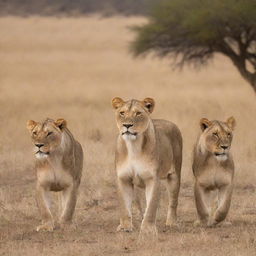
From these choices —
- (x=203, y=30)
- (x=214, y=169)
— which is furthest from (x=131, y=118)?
(x=203, y=30)

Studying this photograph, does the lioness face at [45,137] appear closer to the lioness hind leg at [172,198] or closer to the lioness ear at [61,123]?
the lioness ear at [61,123]

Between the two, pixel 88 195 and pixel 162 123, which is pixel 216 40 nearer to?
pixel 88 195

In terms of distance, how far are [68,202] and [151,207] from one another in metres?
0.83

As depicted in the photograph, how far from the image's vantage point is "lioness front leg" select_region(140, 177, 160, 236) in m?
7.51

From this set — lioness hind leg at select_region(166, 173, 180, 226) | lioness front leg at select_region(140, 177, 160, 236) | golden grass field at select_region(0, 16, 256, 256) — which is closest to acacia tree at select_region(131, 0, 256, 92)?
golden grass field at select_region(0, 16, 256, 256)

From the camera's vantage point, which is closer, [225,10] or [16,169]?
[16,169]

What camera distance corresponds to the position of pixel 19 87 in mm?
23125

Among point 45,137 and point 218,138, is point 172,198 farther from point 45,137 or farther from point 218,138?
point 45,137

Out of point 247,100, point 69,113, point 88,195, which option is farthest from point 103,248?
point 247,100

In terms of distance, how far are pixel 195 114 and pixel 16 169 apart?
722cm

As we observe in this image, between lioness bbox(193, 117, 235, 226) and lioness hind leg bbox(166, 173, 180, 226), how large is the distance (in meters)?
0.25

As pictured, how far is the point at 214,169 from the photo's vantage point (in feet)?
26.3

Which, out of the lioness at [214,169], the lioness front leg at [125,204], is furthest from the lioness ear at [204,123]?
the lioness front leg at [125,204]

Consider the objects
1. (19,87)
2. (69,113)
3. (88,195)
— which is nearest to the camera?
(88,195)
